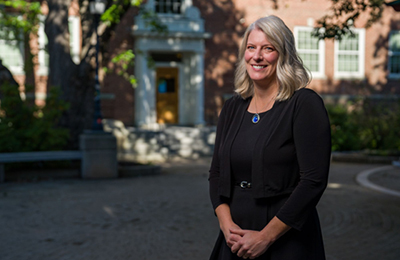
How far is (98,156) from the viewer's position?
10.9 meters

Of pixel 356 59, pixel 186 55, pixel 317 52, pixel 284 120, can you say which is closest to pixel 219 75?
pixel 186 55

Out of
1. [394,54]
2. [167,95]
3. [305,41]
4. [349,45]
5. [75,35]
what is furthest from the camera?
[394,54]

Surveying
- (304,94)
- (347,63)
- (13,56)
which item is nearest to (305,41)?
(347,63)

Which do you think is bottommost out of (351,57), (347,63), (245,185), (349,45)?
(245,185)

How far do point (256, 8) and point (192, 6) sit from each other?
2883 mm

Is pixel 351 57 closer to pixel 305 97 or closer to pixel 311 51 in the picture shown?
pixel 311 51

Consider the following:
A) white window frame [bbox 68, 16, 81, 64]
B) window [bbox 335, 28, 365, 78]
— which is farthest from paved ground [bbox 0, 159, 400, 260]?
window [bbox 335, 28, 365, 78]

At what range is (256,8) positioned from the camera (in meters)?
20.2

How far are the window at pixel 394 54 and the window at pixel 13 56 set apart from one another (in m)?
16.6

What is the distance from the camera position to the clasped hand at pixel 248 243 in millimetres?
2102

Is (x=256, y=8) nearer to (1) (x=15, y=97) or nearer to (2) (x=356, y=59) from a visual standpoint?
(2) (x=356, y=59)

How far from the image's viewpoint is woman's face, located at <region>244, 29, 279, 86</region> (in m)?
2.22

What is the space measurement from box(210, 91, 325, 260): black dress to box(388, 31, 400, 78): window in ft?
71.9

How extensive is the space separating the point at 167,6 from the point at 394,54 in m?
11.2
